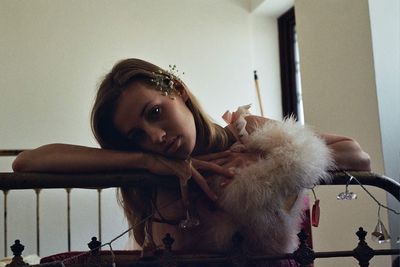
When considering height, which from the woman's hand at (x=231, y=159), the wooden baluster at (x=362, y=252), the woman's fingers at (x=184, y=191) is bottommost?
the wooden baluster at (x=362, y=252)

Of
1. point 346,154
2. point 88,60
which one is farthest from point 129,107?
point 88,60

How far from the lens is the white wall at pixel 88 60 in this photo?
2840 millimetres

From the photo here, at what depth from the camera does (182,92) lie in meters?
0.95

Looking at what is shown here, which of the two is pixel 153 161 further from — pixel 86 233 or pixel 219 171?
pixel 86 233

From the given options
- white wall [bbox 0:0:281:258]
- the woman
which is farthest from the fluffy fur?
white wall [bbox 0:0:281:258]

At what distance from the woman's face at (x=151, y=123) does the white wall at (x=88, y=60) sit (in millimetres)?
1819

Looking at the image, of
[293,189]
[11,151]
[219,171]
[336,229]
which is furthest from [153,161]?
[11,151]

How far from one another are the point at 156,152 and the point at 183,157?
5 centimetres

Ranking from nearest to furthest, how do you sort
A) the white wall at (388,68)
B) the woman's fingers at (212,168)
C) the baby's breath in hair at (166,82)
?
the woman's fingers at (212,168)
the baby's breath in hair at (166,82)
the white wall at (388,68)

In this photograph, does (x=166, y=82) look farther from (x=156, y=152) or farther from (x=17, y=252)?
(x=17, y=252)

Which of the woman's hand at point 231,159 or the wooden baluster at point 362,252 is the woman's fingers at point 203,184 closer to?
the woman's hand at point 231,159

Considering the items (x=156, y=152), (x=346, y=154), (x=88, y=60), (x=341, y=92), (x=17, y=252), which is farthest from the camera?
(x=88, y=60)

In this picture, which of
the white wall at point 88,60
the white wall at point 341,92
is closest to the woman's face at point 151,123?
the white wall at point 341,92

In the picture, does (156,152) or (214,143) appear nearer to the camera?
(156,152)
